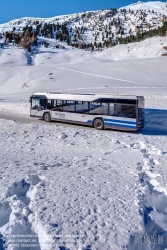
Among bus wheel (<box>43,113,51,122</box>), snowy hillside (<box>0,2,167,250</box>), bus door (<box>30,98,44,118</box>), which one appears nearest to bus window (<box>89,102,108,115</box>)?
snowy hillside (<box>0,2,167,250</box>)

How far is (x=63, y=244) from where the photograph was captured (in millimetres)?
5125

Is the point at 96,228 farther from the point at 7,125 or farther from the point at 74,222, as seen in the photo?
the point at 7,125

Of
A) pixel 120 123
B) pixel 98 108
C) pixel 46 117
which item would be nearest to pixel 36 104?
pixel 46 117

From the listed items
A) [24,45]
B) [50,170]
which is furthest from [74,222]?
[24,45]

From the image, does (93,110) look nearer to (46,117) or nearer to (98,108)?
(98,108)

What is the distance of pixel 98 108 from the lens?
17.9 meters

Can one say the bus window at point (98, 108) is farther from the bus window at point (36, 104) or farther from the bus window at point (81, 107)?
the bus window at point (36, 104)

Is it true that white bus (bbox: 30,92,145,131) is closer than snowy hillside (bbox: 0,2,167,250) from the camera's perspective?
No

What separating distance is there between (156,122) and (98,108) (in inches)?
238

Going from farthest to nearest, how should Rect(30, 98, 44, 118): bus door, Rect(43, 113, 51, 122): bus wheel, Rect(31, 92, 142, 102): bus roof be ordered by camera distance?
Rect(30, 98, 44, 118): bus door, Rect(43, 113, 51, 122): bus wheel, Rect(31, 92, 142, 102): bus roof

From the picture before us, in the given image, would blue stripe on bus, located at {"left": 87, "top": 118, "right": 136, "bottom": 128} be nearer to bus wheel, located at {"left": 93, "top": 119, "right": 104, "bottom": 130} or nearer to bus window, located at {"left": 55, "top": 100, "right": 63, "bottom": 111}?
bus wheel, located at {"left": 93, "top": 119, "right": 104, "bottom": 130}

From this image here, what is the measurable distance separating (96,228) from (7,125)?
13.5 meters

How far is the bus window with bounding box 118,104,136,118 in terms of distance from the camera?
1631cm

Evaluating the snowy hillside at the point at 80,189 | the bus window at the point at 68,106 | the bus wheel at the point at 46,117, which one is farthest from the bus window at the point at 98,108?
the bus wheel at the point at 46,117
